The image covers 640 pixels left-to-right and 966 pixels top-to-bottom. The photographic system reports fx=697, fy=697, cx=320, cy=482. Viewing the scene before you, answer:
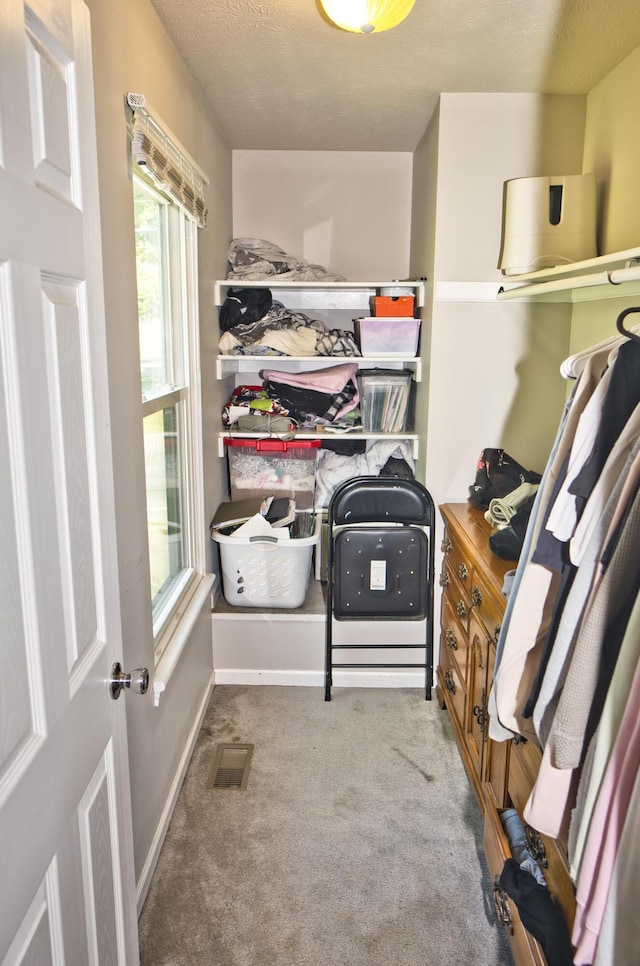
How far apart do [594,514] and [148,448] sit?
1515 mm

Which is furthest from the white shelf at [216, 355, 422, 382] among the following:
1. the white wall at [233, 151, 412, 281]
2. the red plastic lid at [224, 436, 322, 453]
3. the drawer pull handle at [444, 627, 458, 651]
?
the drawer pull handle at [444, 627, 458, 651]

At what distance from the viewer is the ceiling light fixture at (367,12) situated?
174 cm

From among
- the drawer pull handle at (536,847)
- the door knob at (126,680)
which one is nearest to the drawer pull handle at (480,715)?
the drawer pull handle at (536,847)

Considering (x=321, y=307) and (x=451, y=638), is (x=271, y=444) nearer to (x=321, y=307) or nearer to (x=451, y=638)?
(x=321, y=307)

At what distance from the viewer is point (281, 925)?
1904mm

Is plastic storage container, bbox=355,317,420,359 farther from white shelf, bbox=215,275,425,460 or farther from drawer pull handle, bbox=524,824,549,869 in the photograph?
drawer pull handle, bbox=524,824,549,869

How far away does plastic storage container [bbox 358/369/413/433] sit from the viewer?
3.30m

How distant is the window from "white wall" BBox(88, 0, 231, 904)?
0.25m

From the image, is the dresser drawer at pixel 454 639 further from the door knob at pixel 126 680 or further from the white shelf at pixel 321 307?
the door knob at pixel 126 680

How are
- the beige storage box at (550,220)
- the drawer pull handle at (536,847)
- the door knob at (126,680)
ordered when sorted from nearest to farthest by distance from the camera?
the door knob at (126,680) → the drawer pull handle at (536,847) → the beige storage box at (550,220)

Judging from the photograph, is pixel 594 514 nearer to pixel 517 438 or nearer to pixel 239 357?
pixel 517 438

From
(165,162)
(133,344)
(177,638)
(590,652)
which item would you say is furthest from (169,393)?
(590,652)

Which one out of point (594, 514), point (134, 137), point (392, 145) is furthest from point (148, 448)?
point (392, 145)

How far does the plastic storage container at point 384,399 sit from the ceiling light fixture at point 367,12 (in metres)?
1.62
